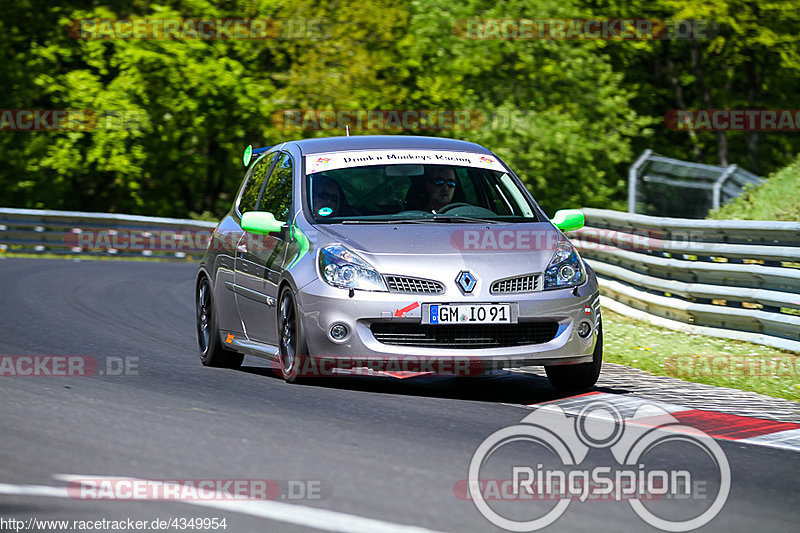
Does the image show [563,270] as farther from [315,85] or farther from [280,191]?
[315,85]

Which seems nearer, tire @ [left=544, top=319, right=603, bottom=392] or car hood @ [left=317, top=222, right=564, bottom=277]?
car hood @ [left=317, top=222, right=564, bottom=277]

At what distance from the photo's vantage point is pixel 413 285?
855 cm

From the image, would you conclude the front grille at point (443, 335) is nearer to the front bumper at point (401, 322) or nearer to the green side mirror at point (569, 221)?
the front bumper at point (401, 322)

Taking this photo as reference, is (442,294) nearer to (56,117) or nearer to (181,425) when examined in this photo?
(181,425)

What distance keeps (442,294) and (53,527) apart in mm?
3814

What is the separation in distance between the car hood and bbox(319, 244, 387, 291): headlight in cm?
5

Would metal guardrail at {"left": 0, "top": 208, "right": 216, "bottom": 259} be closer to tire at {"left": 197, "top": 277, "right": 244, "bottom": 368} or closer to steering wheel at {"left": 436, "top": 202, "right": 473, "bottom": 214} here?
tire at {"left": 197, "top": 277, "right": 244, "bottom": 368}

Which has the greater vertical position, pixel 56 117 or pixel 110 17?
→ pixel 110 17

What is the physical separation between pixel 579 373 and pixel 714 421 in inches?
47.7

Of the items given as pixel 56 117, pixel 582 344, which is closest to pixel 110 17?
pixel 56 117

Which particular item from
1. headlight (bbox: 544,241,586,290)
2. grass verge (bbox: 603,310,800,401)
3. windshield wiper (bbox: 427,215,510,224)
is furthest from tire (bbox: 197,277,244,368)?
grass verge (bbox: 603,310,800,401)

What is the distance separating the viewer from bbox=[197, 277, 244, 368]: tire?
10555 millimetres

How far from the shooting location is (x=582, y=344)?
29.1 feet

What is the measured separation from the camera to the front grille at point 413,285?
8531 mm
